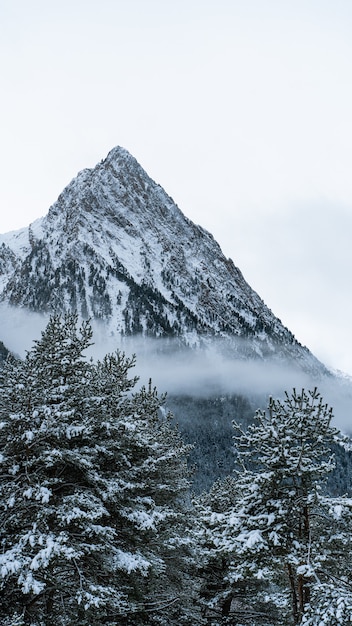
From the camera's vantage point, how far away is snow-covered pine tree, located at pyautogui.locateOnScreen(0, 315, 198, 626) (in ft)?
33.7

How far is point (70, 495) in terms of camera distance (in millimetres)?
11672

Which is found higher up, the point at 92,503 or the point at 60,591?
the point at 92,503

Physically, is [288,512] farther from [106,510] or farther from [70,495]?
[70,495]

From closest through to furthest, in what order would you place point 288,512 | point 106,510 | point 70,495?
point 288,512 < point 106,510 < point 70,495

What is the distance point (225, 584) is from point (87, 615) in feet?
40.4

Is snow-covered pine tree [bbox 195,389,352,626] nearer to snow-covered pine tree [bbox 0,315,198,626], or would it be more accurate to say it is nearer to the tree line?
the tree line

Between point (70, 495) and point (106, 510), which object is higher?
point (106, 510)

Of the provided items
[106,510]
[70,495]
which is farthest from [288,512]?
[70,495]

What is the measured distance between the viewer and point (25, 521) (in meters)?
10.9

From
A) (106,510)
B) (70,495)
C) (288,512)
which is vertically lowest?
(70,495)

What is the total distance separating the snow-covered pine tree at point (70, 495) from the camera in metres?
10.3

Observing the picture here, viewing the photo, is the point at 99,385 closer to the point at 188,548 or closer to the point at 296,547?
the point at 296,547

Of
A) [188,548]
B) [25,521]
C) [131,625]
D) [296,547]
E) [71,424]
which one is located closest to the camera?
[296,547]

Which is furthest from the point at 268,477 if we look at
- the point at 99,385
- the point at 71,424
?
the point at 99,385
